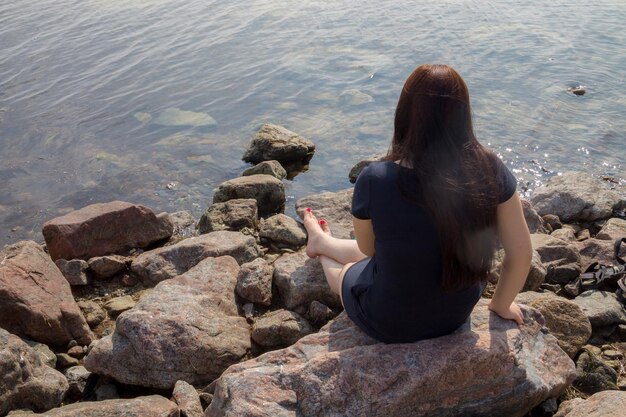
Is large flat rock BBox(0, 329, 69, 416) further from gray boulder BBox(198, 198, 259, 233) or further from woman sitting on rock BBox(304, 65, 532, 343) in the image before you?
gray boulder BBox(198, 198, 259, 233)

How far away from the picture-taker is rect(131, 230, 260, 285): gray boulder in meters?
7.03

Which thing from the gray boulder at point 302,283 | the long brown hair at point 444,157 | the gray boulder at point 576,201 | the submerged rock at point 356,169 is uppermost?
the long brown hair at point 444,157

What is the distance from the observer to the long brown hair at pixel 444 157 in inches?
148

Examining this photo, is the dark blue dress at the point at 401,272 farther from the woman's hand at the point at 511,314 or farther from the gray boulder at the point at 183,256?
the gray boulder at the point at 183,256

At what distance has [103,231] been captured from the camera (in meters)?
7.81

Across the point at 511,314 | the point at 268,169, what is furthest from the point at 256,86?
the point at 511,314

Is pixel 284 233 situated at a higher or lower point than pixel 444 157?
lower

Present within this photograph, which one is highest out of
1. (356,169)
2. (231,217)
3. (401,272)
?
(401,272)

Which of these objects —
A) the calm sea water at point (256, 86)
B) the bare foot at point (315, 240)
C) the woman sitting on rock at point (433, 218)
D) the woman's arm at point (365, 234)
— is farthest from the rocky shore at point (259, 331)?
the calm sea water at point (256, 86)

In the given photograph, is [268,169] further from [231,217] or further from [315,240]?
[315,240]

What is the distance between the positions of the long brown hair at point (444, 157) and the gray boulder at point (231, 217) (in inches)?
179

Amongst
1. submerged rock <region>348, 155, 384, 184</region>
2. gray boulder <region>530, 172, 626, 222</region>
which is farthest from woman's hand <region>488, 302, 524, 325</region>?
submerged rock <region>348, 155, 384, 184</region>

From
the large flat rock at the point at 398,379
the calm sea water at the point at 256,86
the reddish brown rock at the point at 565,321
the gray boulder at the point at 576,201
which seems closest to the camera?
the large flat rock at the point at 398,379

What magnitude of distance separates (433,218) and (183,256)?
12.6 ft
